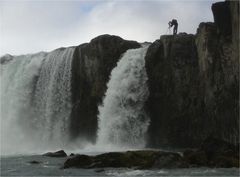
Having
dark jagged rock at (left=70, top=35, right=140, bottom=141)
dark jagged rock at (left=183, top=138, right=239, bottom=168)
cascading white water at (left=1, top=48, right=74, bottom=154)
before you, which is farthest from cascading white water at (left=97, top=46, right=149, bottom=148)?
dark jagged rock at (left=183, top=138, right=239, bottom=168)

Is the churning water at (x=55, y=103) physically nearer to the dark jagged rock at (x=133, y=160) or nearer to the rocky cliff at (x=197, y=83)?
the rocky cliff at (x=197, y=83)

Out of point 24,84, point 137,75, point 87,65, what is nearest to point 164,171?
point 137,75

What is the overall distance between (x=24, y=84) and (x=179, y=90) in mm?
19527

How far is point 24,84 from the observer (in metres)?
62.4

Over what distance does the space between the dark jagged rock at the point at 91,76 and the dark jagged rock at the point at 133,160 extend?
20.5 m

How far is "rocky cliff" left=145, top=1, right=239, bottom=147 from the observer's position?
4431 centimetres

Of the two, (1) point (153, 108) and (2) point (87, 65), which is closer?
(1) point (153, 108)

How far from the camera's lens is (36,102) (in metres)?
61.1

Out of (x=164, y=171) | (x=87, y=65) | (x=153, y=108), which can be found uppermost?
(x=87, y=65)

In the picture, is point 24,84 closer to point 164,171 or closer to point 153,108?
point 153,108

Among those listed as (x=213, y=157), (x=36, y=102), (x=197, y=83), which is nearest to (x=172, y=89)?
(x=197, y=83)

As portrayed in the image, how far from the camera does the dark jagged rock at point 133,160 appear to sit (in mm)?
33844

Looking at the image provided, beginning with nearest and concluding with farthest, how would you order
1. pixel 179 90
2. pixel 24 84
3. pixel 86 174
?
pixel 86 174
pixel 179 90
pixel 24 84

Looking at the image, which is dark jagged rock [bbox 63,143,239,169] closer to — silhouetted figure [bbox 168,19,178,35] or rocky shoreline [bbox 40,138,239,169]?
rocky shoreline [bbox 40,138,239,169]
